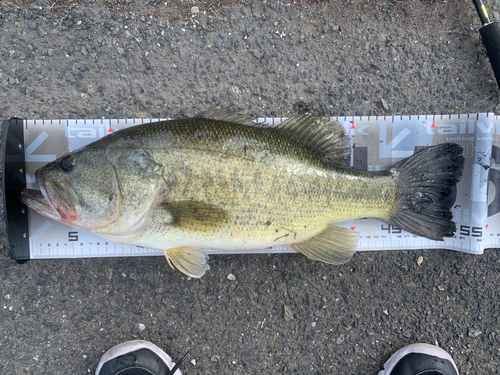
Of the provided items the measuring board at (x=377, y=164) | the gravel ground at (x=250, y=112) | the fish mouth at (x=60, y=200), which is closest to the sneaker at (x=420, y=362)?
the gravel ground at (x=250, y=112)

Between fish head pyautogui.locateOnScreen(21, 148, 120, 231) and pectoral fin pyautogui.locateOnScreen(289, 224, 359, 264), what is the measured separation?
51.5 inches

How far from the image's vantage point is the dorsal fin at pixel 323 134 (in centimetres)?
230

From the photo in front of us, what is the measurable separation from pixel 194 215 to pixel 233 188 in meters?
0.30

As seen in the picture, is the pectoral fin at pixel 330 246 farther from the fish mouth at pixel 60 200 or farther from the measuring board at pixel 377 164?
the fish mouth at pixel 60 200

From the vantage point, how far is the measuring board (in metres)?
2.50

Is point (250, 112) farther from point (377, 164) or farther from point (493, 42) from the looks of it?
point (493, 42)

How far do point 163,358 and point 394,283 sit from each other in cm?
204

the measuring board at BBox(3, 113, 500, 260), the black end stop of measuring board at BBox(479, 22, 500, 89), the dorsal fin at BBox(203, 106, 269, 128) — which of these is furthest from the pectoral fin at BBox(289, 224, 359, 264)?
the black end stop of measuring board at BBox(479, 22, 500, 89)

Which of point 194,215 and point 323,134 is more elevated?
point 323,134

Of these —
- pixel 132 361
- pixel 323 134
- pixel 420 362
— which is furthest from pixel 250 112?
pixel 420 362

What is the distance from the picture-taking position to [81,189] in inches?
75.7

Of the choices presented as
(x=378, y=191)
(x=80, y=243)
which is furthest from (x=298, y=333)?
(x=80, y=243)

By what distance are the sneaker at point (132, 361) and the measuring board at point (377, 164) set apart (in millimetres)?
771

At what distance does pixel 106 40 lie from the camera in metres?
2.60
